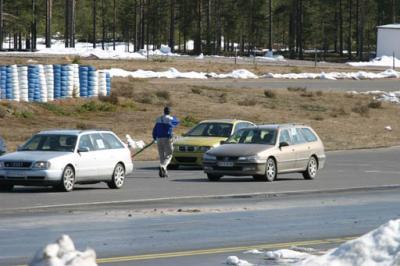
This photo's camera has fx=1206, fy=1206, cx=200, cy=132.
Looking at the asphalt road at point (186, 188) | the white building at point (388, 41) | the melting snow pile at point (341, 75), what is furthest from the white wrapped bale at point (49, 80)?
the white building at point (388, 41)

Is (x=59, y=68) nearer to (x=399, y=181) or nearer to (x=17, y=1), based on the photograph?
(x=399, y=181)

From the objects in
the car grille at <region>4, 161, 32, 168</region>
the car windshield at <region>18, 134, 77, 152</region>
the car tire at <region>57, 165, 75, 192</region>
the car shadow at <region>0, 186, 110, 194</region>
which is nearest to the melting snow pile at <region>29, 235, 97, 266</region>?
the car grille at <region>4, 161, 32, 168</region>

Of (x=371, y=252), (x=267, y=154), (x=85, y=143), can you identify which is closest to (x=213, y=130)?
(x=267, y=154)

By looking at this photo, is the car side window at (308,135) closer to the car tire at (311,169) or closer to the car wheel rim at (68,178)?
the car tire at (311,169)

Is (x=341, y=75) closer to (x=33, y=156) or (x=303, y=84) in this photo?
(x=303, y=84)

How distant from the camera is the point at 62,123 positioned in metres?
44.1

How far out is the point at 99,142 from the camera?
26.5m

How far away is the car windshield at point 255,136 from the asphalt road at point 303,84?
31246 mm

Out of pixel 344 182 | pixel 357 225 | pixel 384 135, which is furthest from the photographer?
pixel 384 135

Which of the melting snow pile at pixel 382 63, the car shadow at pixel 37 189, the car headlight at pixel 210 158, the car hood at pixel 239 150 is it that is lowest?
the car shadow at pixel 37 189

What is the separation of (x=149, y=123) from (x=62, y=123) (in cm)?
395

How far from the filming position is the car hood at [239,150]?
2880 cm

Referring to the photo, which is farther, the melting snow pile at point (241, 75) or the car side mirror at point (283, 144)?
the melting snow pile at point (241, 75)

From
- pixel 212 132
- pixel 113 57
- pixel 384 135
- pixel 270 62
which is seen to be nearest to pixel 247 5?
pixel 270 62
